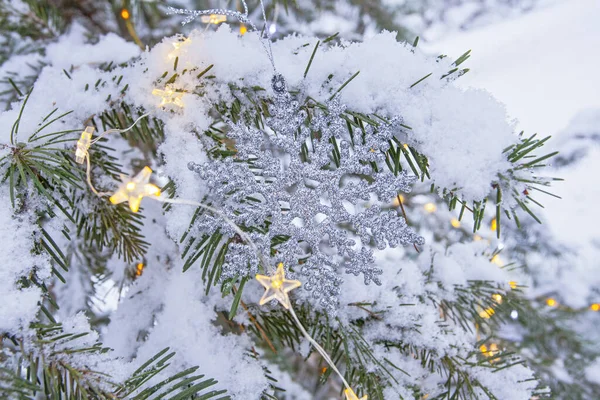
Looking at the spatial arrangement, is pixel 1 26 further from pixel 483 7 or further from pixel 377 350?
pixel 483 7

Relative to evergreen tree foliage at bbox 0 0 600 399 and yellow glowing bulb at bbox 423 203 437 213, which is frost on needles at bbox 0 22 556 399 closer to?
evergreen tree foliage at bbox 0 0 600 399

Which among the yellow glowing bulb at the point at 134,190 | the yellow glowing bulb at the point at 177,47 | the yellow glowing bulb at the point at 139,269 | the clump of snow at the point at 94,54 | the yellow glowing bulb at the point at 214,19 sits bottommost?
the yellow glowing bulb at the point at 139,269

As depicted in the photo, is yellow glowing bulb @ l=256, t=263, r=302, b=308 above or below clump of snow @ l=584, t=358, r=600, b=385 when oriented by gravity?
above

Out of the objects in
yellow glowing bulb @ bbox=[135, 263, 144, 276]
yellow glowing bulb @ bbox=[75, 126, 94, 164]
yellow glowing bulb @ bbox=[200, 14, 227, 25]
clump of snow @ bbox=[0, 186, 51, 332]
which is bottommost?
yellow glowing bulb @ bbox=[135, 263, 144, 276]

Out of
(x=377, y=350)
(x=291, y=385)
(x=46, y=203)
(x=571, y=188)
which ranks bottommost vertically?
(x=291, y=385)

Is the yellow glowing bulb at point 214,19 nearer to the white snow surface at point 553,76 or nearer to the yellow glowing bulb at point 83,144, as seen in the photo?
the yellow glowing bulb at point 83,144

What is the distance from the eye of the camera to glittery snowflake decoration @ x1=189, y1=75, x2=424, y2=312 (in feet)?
1.85

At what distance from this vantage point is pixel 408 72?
23.3 inches

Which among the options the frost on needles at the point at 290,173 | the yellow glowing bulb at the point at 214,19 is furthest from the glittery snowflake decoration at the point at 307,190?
the yellow glowing bulb at the point at 214,19

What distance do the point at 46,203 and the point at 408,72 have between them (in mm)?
511

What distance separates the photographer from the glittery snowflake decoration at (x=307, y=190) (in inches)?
22.1

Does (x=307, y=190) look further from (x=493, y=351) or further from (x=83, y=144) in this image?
(x=493, y=351)

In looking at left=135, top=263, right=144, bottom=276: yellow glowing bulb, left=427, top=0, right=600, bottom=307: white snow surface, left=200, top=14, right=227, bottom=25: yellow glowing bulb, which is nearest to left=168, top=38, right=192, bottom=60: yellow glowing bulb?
left=200, top=14, right=227, bottom=25: yellow glowing bulb

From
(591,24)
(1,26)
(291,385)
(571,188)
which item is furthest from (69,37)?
(591,24)
